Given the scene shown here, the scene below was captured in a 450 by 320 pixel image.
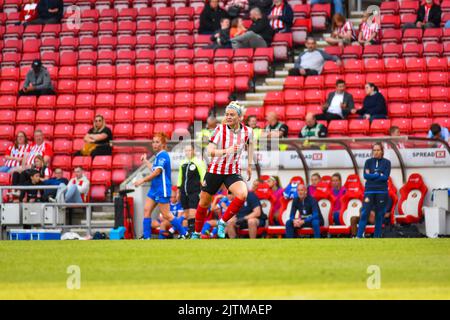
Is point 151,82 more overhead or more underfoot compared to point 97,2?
more underfoot

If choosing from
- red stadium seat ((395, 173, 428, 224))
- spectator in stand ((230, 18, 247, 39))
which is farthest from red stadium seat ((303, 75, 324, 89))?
red stadium seat ((395, 173, 428, 224))

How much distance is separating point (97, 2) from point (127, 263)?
18.8m

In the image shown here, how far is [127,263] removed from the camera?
11.7 meters

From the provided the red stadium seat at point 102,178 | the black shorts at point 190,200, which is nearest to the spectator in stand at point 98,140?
the red stadium seat at point 102,178

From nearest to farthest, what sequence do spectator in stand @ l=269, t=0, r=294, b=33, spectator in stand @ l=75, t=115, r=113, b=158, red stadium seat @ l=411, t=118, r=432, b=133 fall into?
red stadium seat @ l=411, t=118, r=432, b=133 < spectator in stand @ l=75, t=115, r=113, b=158 < spectator in stand @ l=269, t=0, r=294, b=33

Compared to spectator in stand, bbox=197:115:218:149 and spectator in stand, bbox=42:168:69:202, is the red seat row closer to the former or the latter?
spectator in stand, bbox=42:168:69:202

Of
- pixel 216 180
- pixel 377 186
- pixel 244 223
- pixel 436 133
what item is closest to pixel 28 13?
pixel 244 223

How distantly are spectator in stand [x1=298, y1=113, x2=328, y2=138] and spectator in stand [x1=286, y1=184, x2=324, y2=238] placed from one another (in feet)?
6.65

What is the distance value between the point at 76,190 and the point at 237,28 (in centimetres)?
709

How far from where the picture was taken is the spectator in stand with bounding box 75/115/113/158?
2311cm

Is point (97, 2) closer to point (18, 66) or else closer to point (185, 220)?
point (18, 66)

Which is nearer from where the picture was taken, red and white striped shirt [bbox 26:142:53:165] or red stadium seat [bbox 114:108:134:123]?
red and white striped shirt [bbox 26:142:53:165]
